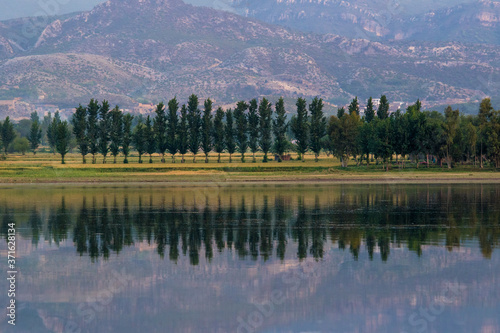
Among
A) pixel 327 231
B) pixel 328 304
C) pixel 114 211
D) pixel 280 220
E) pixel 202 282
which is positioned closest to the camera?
pixel 328 304

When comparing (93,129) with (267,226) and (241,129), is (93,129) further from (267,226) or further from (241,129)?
(267,226)

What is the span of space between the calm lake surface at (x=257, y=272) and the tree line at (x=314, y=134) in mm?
100791

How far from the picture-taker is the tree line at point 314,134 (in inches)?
6009

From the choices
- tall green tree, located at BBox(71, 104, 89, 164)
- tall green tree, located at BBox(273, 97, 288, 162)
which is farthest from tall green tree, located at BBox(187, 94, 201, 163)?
tall green tree, located at BBox(71, 104, 89, 164)

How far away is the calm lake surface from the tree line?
101 meters

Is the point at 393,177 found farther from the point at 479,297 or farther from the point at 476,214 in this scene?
the point at 479,297

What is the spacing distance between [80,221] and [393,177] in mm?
85251

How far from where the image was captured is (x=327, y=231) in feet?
142

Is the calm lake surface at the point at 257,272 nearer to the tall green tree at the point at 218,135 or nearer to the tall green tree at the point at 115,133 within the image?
the tall green tree at the point at 115,133

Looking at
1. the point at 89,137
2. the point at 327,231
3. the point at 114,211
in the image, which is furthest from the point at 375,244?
the point at 89,137

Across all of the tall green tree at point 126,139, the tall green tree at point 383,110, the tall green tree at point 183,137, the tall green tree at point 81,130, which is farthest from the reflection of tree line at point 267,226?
the tall green tree at point 383,110

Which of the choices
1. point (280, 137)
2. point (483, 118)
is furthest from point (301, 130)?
point (483, 118)

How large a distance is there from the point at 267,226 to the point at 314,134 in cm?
14168

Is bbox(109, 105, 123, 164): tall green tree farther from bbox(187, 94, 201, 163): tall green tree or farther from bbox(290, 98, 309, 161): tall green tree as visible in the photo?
bbox(290, 98, 309, 161): tall green tree
